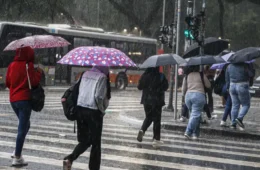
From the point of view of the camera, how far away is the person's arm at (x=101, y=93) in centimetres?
726

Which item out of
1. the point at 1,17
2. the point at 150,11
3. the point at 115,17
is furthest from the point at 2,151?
the point at 115,17

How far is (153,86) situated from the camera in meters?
10.6

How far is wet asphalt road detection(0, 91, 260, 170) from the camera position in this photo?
8602mm

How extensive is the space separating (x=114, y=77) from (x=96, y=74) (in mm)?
26549

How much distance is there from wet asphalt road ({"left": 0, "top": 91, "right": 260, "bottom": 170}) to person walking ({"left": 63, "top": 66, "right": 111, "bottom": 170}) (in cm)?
90

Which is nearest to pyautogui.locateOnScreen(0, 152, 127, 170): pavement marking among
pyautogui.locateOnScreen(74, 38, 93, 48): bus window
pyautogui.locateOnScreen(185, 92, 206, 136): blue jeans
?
pyautogui.locateOnScreen(185, 92, 206, 136): blue jeans

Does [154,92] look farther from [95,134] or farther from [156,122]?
[95,134]

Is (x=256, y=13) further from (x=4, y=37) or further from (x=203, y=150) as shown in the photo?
(x=203, y=150)

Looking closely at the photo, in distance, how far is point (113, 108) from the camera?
68.5 feet

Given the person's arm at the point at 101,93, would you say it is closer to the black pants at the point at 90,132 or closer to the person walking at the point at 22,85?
the black pants at the point at 90,132

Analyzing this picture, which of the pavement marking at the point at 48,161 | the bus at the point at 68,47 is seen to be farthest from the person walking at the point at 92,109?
the bus at the point at 68,47

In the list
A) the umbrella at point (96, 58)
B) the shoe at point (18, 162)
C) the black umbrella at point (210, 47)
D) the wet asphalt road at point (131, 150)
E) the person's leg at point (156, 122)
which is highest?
the black umbrella at point (210, 47)

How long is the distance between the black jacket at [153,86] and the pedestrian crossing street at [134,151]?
2.82ft

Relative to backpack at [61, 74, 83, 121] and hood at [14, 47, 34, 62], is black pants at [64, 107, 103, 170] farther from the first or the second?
hood at [14, 47, 34, 62]
